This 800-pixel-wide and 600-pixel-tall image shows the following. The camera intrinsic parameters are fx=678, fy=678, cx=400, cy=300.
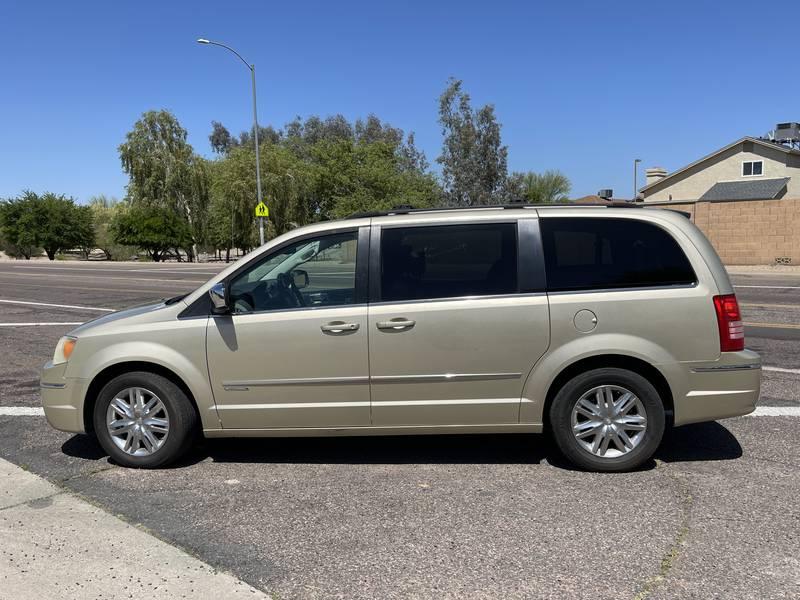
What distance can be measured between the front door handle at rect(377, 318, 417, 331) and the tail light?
1983 millimetres

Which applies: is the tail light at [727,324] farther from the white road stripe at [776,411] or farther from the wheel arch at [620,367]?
the white road stripe at [776,411]

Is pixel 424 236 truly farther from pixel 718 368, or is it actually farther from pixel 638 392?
pixel 718 368

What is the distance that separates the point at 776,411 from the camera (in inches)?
234

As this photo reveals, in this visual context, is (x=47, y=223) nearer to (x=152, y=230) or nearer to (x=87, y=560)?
(x=152, y=230)

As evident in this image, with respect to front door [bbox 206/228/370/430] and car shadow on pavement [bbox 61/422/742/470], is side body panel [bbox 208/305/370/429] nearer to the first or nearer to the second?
front door [bbox 206/228/370/430]

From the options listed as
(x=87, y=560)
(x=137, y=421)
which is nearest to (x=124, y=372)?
(x=137, y=421)

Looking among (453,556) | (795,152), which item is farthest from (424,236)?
(795,152)

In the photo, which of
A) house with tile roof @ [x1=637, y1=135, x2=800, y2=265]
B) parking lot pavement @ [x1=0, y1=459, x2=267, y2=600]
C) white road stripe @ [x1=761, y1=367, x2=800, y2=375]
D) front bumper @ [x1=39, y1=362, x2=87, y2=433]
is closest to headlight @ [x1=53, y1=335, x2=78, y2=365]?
front bumper @ [x1=39, y1=362, x2=87, y2=433]

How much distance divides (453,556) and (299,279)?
2187 millimetres

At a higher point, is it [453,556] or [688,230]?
[688,230]

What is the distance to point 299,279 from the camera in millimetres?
→ 4766

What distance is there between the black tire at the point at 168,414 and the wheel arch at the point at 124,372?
0.03 meters

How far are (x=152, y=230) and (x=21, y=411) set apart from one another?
49.0m

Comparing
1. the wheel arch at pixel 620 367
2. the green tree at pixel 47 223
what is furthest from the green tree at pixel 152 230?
the wheel arch at pixel 620 367
